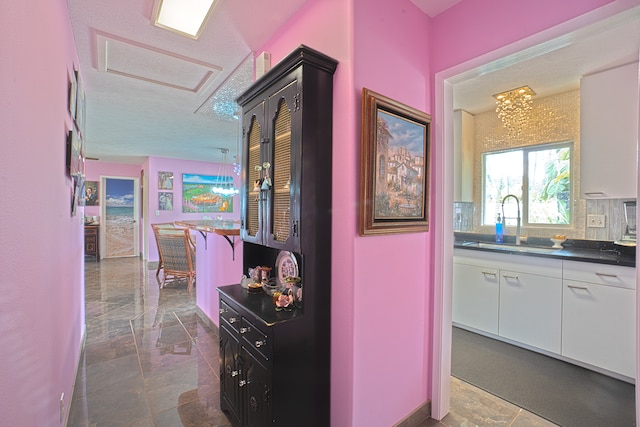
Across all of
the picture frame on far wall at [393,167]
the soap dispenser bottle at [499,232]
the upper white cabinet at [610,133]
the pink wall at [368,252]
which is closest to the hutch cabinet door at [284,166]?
the pink wall at [368,252]

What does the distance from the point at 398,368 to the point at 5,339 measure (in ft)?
5.66

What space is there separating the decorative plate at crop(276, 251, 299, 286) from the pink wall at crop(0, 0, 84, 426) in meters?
1.17

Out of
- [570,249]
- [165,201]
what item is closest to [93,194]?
[165,201]

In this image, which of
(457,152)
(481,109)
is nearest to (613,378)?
(457,152)

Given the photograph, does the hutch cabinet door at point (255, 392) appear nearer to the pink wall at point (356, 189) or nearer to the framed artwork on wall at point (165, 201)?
the pink wall at point (356, 189)

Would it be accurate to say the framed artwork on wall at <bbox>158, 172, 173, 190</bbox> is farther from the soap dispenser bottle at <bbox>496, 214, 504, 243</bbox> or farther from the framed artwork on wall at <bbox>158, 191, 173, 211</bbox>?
the soap dispenser bottle at <bbox>496, 214, 504, 243</bbox>

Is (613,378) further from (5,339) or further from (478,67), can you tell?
(5,339)

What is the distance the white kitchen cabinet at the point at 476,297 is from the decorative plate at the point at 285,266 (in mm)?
2206

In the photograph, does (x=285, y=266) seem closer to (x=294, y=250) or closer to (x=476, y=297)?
(x=294, y=250)

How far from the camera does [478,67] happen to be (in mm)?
1648

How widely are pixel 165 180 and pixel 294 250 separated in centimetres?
701

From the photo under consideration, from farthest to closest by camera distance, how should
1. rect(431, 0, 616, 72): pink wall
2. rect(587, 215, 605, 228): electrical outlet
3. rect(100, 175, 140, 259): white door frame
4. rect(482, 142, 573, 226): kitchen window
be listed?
rect(100, 175, 140, 259): white door frame, rect(482, 142, 573, 226): kitchen window, rect(587, 215, 605, 228): electrical outlet, rect(431, 0, 616, 72): pink wall

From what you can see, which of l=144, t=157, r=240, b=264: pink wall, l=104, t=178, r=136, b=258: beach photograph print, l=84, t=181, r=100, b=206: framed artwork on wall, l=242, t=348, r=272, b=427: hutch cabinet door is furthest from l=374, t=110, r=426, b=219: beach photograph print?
l=84, t=181, r=100, b=206: framed artwork on wall

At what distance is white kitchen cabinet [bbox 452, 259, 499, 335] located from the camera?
9.50 feet
